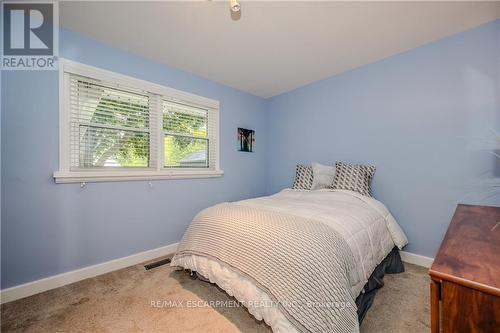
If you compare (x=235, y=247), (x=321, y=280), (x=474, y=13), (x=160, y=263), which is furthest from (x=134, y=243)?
(x=474, y=13)

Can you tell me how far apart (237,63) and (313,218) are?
6.70 feet

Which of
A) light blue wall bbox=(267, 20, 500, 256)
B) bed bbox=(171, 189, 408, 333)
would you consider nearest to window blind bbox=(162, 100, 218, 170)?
bed bbox=(171, 189, 408, 333)

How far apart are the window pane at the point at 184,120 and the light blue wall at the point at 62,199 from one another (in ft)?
0.95

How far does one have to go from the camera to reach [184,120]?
9.03ft

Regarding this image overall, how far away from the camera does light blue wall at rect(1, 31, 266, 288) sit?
64.2 inches

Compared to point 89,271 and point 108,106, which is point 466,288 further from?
point 108,106

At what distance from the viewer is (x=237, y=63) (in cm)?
251

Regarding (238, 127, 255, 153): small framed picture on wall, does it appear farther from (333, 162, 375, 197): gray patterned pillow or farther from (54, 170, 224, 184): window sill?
(333, 162, 375, 197): gray patterned pillow

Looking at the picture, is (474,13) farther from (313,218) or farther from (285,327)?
(285,327)

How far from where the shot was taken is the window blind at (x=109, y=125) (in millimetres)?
1959

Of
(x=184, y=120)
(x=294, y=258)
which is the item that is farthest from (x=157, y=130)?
(x=294, y=258)

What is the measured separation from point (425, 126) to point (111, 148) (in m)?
3.33

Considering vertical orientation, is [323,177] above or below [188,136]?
below

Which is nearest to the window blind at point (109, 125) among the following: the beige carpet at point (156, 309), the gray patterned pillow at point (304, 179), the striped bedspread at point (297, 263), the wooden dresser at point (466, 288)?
the beige carpet at point (156, 309)
